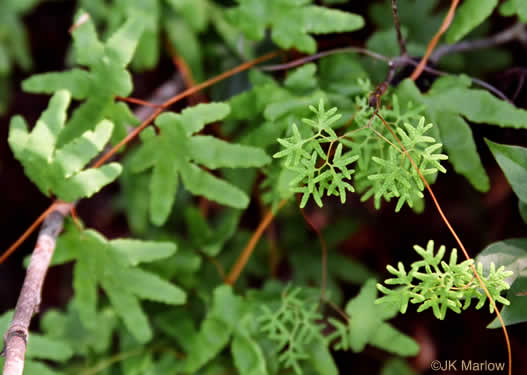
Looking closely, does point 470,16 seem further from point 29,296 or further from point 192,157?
point 29,296

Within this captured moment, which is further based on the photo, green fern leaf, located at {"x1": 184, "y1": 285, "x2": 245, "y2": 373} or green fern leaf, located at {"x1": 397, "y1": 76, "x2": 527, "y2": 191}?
green fern leaf, located at {"x1": 184, "y1": 285, "x2": 245, "y2": 373}

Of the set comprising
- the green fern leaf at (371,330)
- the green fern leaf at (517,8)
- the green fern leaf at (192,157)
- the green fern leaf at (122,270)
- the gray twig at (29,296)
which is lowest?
the green fern leaf at (371,330)

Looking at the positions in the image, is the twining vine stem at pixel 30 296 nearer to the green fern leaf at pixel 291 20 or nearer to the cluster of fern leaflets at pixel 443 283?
the green fern leaf at pixel 291 20

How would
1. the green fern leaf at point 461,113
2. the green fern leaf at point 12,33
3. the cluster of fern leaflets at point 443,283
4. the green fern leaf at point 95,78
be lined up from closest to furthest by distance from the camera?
the cluster of fern leaflets at point 443,283 → the green fern leaf at point 461,113 → the green fern leaf at point 95,78 → the green fern leaf at point 12,33

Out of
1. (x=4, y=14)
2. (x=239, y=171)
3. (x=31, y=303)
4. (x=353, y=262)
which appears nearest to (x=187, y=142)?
(x=239, y=171)

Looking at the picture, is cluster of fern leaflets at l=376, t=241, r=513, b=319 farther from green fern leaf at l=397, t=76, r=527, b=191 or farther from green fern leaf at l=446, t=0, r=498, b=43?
green fern leaf at l=446, t=0, r=498, b=43

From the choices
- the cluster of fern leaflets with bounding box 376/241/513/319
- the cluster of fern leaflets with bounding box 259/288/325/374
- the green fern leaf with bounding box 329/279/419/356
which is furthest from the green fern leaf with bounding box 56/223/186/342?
the cluster of fern leaflets with bounding box 376/241/513/319

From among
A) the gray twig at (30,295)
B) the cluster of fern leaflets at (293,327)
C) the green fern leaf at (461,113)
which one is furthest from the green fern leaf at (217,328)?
the green fern leaf at (461,113)
